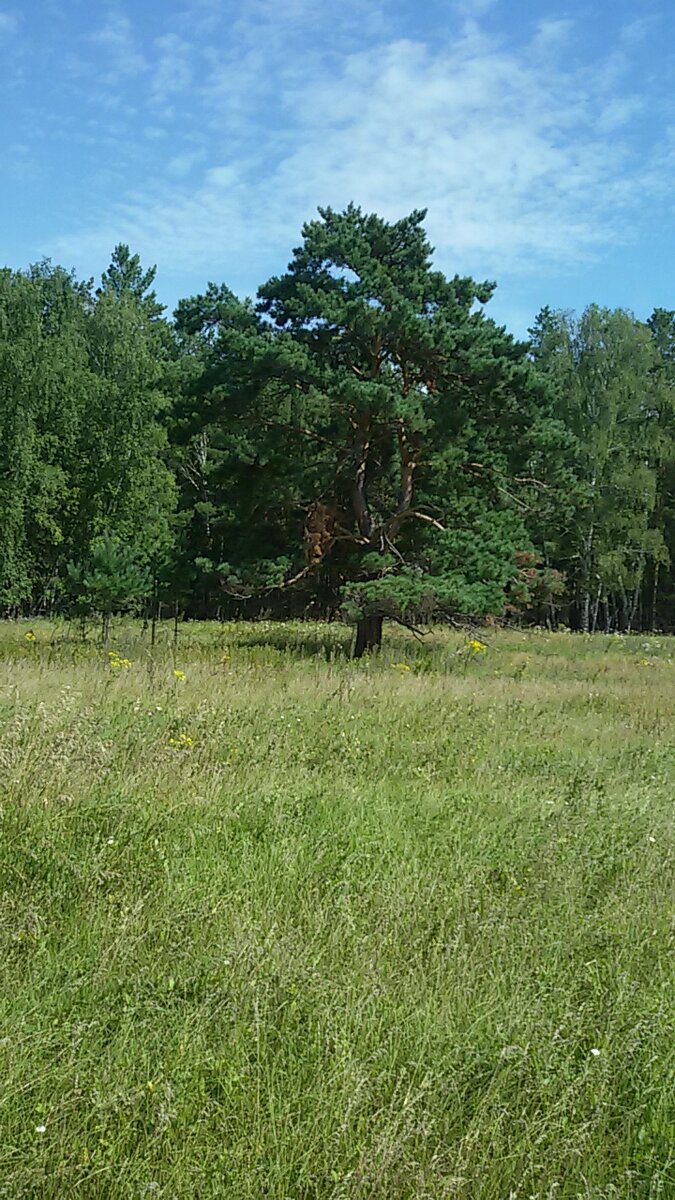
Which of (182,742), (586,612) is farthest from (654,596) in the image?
(182,742)

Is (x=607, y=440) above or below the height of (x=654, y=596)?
above

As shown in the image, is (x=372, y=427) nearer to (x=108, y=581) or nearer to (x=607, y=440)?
(x=108, y=581)

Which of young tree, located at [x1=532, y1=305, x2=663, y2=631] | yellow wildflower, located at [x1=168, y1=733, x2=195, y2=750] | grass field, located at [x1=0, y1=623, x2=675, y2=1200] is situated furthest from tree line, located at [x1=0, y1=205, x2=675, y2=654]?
young tree, located at [x1=532, y1=305, x2=663, y2=631]

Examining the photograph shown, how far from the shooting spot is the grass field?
2.41m

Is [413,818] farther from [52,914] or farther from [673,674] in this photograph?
[673,674]

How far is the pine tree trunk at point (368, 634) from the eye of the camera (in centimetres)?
1648

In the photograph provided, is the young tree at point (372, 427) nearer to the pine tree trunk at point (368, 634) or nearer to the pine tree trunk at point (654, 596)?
the pine tree trunk at point (368, 634)

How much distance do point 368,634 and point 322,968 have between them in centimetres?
1345

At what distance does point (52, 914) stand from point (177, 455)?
35.6 meters

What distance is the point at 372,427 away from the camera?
17469 mm

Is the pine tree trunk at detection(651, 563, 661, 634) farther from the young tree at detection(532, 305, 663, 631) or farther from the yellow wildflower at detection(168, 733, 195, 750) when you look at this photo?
the yellow wildflower at detection(168, 733, 195, 750)

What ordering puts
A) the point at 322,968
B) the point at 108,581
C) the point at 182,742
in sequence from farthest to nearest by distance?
1. the point at 108,581
2. the point at 182,742
3. the point at 322,968

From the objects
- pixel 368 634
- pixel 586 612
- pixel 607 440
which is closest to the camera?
pixel 368 634

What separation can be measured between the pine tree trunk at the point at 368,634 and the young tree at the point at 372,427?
0.04 m
